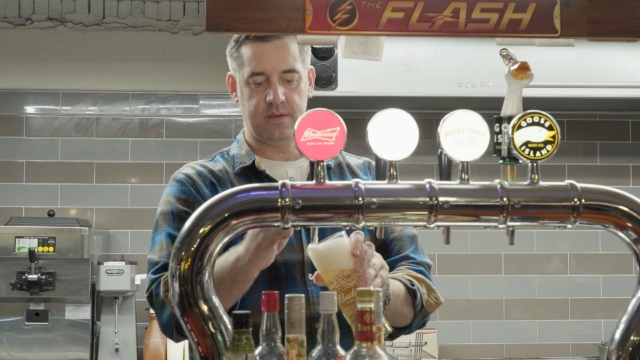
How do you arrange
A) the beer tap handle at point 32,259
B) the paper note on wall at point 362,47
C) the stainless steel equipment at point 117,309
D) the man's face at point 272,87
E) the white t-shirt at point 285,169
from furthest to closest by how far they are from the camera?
1. the stainless steel equipment at point 117,309
2. the beer tap handle at point 32,259
3. the white t-shirt at point 285,169
4. the man's face at point 272,87
5. the paper note on wall at point 362,47

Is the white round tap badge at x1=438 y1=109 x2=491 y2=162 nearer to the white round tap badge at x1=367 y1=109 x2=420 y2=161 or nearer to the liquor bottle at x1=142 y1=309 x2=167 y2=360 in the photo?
the white round tap badge at x1=367 y1=109 x2=420 y2=161

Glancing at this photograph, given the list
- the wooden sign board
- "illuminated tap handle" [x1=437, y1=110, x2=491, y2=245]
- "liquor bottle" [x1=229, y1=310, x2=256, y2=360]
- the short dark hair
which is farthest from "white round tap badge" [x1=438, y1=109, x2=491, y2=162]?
the short dark hair

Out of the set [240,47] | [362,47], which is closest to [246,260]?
[362,47]

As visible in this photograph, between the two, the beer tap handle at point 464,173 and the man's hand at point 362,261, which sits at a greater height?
the beer tap handle at point 464,173

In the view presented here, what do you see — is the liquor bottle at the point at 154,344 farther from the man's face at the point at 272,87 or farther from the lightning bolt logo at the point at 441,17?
the lightning bolt logo at the point at 441,17

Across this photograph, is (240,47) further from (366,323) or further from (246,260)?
(366,323)

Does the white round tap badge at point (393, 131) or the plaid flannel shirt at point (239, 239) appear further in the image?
the plaid flannel shirt at point (239, 239)

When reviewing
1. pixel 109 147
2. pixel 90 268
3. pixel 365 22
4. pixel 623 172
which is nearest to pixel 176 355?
pixel 90 268

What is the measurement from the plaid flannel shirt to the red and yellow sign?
0.64m

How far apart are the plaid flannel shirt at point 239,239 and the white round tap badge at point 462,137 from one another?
57 cm

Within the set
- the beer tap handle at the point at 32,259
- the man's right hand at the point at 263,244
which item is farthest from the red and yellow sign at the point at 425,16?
A: the beer tap handle at the point at 32,259

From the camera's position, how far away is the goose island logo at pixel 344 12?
1141 mm

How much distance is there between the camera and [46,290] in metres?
3.41

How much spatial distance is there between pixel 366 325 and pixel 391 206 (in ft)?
0.55
